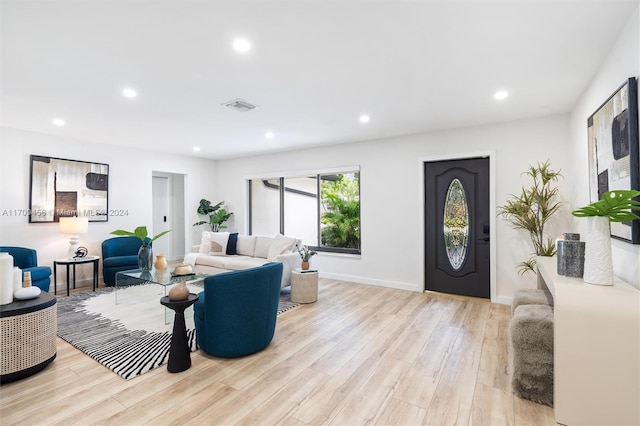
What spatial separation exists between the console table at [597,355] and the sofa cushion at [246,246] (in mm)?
4448

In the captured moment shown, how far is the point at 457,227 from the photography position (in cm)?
455

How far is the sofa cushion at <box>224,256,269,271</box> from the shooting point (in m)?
4.75

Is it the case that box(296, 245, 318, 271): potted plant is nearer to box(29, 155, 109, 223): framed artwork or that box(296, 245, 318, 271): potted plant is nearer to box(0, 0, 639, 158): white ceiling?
box(0, 0, 639, 158): white ceiling

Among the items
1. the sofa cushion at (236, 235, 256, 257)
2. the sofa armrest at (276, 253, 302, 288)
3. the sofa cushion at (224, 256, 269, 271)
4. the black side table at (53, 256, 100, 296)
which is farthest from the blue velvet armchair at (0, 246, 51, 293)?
the sofa armrest at (276, 253, 302, 288)

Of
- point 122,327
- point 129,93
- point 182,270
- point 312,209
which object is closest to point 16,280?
point 122,327

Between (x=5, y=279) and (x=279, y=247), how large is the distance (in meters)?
3.03

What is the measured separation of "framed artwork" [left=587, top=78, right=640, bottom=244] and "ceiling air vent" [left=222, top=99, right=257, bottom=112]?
10.6ft

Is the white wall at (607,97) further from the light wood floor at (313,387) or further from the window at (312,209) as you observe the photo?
the window at (312,209)

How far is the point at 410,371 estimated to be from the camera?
242 cm

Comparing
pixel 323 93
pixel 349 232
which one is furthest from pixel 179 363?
pixel 349 232

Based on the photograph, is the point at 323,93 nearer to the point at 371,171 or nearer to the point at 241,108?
the point at 241,108

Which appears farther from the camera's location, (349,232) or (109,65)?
(349,232)

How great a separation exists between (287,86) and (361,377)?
2678 millimetres

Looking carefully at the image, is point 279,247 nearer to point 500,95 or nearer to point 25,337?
point 25,337
